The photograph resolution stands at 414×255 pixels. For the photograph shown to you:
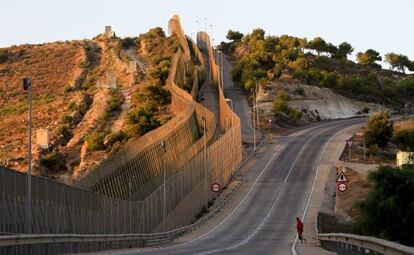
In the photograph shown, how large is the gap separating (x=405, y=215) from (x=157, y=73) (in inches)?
3913

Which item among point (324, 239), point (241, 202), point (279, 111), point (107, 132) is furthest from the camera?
point (279, 111)

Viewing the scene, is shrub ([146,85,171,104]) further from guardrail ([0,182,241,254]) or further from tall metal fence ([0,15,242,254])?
guardrail ([0,182,241,254])

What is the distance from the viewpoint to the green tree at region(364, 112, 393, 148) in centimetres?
11875

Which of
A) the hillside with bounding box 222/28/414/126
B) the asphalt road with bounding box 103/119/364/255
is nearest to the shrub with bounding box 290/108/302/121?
the hillside with bounding box 222/28/414/126

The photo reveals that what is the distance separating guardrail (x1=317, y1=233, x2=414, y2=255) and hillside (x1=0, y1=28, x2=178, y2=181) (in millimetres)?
39843

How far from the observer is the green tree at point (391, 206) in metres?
42.3

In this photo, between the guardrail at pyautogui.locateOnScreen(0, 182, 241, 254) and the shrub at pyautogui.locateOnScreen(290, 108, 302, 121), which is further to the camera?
the shrub at pyautogui.locateOnScreen(290, 108, 302, 121)

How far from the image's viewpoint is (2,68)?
172125 millimetres

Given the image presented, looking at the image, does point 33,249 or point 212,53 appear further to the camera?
point 212,53

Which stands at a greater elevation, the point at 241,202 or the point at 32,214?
the point at 32,214

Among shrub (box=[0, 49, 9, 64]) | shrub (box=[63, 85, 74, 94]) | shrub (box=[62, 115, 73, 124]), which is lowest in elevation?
shrub (box=[62, 115, 73, 124])

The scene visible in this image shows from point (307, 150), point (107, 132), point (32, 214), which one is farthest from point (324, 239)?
point (307, 150)

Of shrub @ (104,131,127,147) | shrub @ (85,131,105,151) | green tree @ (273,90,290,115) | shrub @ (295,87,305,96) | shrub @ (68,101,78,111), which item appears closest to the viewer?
shrub @ (85,131,105,151)

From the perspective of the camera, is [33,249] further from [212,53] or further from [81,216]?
[212,53]
